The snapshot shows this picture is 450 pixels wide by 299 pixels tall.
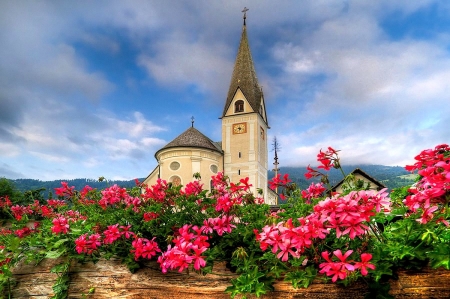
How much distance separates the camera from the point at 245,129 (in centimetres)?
3372

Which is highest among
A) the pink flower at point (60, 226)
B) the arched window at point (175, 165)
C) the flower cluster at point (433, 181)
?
the arched window at point (175, 165)

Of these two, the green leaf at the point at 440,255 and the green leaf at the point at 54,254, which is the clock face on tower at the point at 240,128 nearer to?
the green leaf at the point at 54,254

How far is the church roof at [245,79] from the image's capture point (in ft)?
115

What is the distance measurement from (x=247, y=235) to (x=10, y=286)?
3.06 metres

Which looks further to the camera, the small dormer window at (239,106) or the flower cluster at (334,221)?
the small dormer window at (239,106)

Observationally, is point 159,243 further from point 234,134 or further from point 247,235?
point 234,134

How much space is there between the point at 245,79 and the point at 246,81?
377 millimetres

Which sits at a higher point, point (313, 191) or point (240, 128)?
point (240, 128)

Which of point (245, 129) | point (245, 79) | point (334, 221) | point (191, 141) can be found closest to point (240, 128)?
point (245, 129)

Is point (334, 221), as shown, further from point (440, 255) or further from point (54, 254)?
point (54, 254)

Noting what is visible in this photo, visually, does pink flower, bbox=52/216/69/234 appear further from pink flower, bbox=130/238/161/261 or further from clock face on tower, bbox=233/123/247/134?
clock face on tower, bbox=233/123/247/134

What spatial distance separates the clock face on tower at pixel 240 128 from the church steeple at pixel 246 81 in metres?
2.08

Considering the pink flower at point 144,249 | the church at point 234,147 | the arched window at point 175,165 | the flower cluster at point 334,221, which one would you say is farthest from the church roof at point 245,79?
the flower cluster at point 334,221

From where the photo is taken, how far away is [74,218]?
4.70 m
